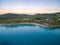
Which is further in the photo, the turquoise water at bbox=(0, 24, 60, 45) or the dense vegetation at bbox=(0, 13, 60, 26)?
the dense vegetation at bbox=(0, 13, 60, 26)

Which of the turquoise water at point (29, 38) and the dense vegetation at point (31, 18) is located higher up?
the dense vegetation at point (31, 18)

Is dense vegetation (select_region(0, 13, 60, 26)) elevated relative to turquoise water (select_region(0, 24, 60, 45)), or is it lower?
elevated

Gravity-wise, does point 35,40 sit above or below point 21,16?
below

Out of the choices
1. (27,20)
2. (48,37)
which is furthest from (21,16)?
(48,37)

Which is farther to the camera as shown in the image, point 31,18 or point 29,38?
point 31,18

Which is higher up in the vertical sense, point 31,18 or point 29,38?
point 31,18

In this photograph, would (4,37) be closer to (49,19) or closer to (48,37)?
(48,37)

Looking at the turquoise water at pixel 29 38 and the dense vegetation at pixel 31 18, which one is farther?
the dense vegetation at pixel 31 18

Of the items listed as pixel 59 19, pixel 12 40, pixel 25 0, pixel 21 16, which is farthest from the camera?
pixel 59 19
